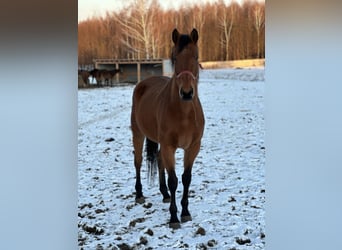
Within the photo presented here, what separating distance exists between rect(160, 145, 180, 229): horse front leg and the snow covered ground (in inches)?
1.1

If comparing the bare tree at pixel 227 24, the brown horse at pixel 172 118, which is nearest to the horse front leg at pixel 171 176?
the brown horse at pixel 172 118

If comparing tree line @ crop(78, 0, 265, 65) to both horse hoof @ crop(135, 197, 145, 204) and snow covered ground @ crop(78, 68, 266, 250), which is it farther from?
horse hoof @ crop(135, 197, 145, 204)

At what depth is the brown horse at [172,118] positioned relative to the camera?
210cm

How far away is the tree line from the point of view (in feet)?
7.02

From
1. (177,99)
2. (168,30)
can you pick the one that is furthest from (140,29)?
(177,99)

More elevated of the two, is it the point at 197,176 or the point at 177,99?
the point at 177,99

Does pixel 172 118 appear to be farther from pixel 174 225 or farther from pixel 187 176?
pixel 174 225

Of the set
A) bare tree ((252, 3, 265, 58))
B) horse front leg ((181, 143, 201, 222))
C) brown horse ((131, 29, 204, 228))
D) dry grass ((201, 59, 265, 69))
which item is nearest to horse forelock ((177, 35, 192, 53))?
brown horse ((131, 29, 204, 228))

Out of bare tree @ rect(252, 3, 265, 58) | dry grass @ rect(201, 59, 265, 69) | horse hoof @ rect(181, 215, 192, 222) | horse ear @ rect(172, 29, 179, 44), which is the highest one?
bare tree @ rect(252, 3, 265, 58)

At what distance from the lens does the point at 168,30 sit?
2141 mm

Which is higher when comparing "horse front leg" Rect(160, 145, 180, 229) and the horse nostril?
the horse nostril

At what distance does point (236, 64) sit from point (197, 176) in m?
0.58
